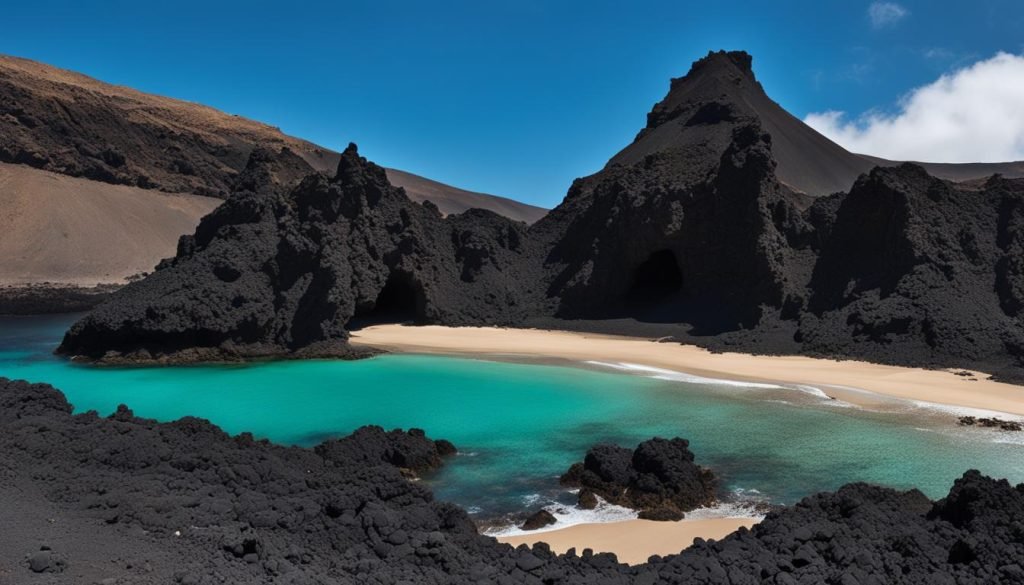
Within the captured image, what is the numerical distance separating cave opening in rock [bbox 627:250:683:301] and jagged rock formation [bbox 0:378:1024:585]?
23.8m

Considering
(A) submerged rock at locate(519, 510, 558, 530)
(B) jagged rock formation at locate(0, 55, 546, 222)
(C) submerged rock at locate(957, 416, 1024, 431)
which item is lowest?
(A) submerged rock at locate(519, 510, 558, 530)

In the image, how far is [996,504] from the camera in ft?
25.8

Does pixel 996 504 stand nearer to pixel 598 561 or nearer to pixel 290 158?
pixel 598 561

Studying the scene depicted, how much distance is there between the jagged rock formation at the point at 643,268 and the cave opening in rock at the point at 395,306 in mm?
132

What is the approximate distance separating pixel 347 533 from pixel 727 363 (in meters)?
17.5

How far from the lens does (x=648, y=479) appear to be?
1102cm

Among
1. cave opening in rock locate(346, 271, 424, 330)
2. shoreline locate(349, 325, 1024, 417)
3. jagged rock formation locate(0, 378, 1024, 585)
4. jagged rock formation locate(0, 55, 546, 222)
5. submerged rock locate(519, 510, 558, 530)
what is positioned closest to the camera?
jagged rock formation locate(0, 378, 1024, 585)

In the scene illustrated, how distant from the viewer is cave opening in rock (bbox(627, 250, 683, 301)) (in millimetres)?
33188

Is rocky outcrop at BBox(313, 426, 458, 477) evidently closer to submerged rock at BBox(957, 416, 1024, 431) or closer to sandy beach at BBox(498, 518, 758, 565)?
sandy beach at BBox(498, 518, 758, 565)

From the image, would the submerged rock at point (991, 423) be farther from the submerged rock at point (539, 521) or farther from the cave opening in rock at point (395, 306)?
the cave opening in rock at point (395, 306)

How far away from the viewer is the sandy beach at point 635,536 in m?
9.02

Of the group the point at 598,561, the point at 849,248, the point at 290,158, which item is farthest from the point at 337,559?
the point at 290,158

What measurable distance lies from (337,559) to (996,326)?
73.1ft

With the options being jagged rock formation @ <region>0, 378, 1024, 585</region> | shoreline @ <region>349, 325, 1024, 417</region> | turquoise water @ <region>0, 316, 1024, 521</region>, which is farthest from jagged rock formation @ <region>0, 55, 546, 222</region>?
jagged rock formation @ <region>0, 378, 1024, 585</region>
